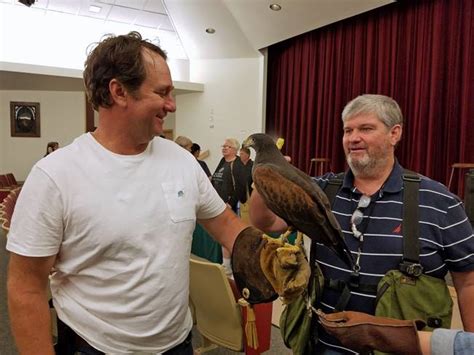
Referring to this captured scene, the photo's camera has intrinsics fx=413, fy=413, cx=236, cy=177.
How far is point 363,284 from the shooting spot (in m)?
1.29

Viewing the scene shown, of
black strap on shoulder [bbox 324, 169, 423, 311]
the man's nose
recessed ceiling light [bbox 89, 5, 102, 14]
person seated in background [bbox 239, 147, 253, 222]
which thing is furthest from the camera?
recessed ceiling light [bbox 89, 5, 102, 14]

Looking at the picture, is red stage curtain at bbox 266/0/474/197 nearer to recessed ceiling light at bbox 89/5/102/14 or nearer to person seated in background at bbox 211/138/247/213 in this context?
person seated in background at bbox 211/138/247/213

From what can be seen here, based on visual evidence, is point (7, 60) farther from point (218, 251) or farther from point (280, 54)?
point (218, 251)

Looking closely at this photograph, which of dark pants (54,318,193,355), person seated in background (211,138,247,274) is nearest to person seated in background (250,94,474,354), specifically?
dark pants (54,318,193,355)

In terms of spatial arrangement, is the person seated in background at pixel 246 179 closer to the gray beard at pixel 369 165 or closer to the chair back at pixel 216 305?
the chair back at pixel 216 305

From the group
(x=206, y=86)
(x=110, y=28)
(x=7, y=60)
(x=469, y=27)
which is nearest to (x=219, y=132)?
(x=206, y=86)

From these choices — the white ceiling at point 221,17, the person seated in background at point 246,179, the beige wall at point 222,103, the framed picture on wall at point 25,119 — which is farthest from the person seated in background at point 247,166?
the framed picture on wall at point 25,119

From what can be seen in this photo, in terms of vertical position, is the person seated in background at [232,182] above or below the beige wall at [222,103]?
below

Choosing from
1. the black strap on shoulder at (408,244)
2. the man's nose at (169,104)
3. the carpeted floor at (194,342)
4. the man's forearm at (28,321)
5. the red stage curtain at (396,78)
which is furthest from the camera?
the red stage curtain at (396,78)

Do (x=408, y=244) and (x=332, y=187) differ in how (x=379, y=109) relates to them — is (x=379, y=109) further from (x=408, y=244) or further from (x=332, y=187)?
(x=408, y=244)

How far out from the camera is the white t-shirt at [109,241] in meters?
0.98

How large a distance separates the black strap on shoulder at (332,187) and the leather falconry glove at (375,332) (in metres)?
0.45

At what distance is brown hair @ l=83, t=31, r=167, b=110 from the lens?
3.50 feet

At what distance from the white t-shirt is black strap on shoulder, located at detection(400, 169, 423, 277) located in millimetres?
661
